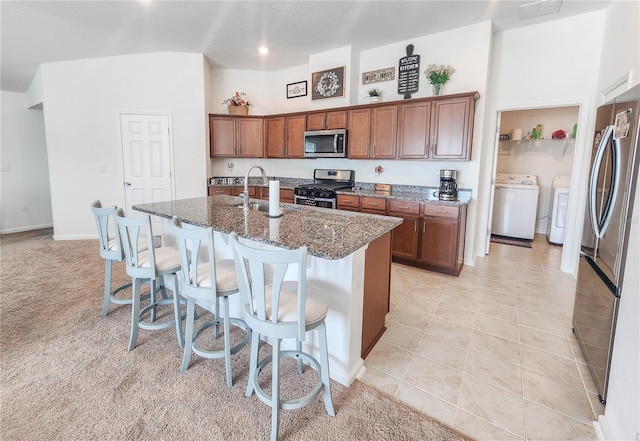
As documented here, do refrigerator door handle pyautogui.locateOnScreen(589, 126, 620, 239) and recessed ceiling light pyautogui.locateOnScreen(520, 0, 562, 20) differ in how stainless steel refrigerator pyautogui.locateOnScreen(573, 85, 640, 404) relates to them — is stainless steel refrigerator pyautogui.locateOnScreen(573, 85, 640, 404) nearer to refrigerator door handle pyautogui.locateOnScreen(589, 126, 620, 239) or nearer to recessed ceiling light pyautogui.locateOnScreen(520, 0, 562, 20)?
refrigerator door handle pyautogui.locateOnScreen(589, 126, 620, 239)

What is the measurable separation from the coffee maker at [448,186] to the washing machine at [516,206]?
6.72ft

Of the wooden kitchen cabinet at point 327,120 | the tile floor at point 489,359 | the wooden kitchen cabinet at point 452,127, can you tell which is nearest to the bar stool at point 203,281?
the tile floor at point 489,359

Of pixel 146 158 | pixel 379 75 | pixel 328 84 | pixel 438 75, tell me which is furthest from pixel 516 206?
pixel 146 158

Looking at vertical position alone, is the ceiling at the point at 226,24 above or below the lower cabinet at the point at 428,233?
above

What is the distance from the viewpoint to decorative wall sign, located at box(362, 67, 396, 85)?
4.33 meters

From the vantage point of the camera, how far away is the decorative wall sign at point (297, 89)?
525cm

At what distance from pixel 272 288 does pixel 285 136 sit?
4109 millimetres

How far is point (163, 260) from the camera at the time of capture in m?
2.16

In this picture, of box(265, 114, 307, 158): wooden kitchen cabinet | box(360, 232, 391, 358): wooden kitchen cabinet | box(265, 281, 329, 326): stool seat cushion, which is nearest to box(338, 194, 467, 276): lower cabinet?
box(360, 232, 391, 358): wooden kitchen cabinet

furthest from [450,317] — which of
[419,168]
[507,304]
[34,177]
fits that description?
[34,177]

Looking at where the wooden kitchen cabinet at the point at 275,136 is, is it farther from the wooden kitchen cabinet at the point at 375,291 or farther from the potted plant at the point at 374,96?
the wooden kitchen cabinet at the point at 375,291

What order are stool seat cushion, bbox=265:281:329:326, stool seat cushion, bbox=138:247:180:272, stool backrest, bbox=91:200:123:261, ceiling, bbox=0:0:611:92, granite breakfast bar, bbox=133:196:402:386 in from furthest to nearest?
1. ceiling, bbox=0:0:611:92
2. stool backrest, bbox=91:200:123:261
3. stool seat cushion, bbox=138:247:180:272
4. granite breakfast bar, bbox=133:196:402:386
5. stool seat cushion, bbox=265:281:329:326

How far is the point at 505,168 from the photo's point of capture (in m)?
5.82

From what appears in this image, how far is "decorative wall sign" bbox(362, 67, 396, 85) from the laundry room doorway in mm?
2173
